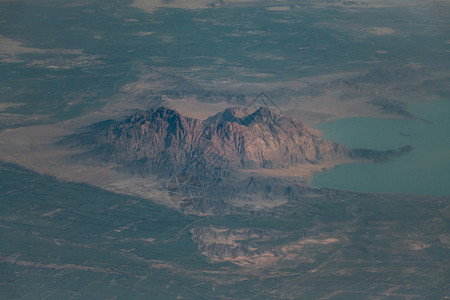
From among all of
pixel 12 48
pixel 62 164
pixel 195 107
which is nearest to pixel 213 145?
pixel 62 164

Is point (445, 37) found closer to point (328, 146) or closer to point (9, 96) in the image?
point (328, 146)

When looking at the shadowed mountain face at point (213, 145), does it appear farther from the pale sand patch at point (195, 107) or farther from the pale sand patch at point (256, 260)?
the pale sand patch at point (256, 260)

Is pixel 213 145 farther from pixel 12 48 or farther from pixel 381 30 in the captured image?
pixel 381 30

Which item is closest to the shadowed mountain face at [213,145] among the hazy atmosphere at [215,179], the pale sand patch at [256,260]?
the hazy atmosphere at [215,179]

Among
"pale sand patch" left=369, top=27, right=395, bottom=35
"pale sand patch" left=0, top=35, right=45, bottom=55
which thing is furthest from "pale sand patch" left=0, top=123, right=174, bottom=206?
"pale sand patch" left=369, top=27, right=395, bottom=35

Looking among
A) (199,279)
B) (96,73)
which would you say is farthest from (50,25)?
(199,279)

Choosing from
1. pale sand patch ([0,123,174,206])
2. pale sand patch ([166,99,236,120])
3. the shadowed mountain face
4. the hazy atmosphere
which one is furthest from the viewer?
pale sand patch ([166,99,236,120])

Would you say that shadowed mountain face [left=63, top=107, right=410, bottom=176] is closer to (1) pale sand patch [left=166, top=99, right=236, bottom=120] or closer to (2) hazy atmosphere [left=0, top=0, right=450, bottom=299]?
(2) hazy atmosphere [left=0, top=0, right=450, bottom=299]
